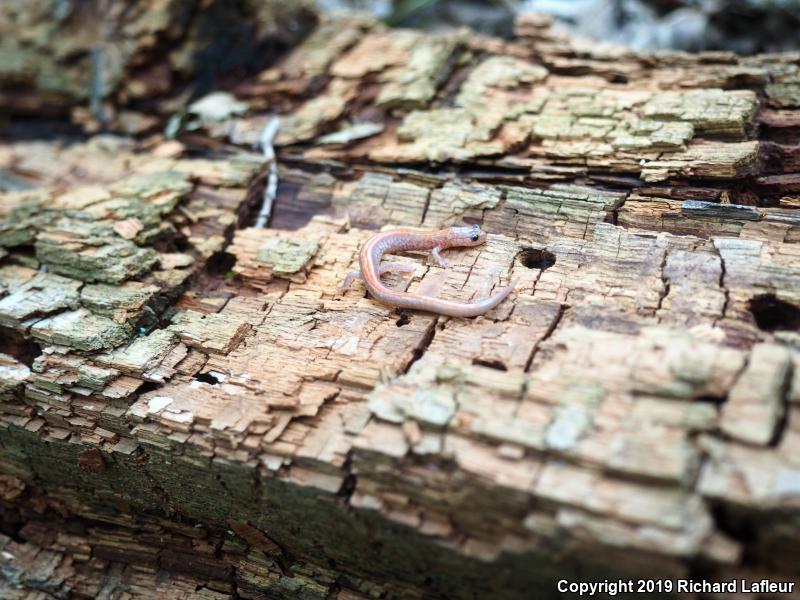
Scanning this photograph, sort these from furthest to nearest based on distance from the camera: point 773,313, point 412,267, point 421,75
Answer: point 421,75 < point 412,267 < point 773,313

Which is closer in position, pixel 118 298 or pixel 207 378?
pixel 207 378

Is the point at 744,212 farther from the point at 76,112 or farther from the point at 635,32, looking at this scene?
the point at 76,112

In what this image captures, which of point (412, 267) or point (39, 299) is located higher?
point (412, 267)

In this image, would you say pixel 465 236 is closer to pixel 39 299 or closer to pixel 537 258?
pixel 537 258

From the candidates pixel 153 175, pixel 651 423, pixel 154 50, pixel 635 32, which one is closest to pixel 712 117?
pixel 651 423

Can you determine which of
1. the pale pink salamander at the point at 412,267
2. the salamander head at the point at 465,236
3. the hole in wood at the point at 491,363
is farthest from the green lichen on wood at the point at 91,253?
the hole in wood at the point at 491,363

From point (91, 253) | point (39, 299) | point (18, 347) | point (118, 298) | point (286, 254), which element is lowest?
point (18, 347)

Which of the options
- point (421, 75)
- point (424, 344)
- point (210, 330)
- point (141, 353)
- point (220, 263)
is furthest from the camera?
point (421, 75)

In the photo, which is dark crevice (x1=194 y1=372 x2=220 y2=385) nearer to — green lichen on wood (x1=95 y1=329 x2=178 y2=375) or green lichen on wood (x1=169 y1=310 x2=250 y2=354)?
green lichen on wood (x1=169 y1=310 x2=250 y2=354)

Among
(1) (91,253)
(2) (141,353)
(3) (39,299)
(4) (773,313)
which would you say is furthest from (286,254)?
(4) (773,313)
